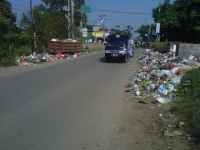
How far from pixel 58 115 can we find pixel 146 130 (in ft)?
7.52

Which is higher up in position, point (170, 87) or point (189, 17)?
point (189, 17)

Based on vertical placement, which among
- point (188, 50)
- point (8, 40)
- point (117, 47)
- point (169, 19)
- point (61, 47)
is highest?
point (169, 19)

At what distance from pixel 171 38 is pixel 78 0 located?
22.3m

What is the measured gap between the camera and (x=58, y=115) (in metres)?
5.89

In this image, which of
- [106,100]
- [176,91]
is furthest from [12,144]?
[176,91]

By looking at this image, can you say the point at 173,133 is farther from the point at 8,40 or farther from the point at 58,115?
the point at 8,40

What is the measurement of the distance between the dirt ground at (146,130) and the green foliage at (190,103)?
0.24 metres

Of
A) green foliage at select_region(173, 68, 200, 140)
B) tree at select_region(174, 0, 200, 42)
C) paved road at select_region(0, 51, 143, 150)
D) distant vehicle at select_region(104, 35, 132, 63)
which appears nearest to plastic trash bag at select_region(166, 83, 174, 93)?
green foliage at select_region(173, 68, 200, 140)

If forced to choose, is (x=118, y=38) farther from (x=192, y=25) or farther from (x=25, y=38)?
(x=192, y=25)

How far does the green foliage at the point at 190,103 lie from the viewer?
16.0 feet

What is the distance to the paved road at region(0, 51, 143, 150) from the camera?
442 centimetres

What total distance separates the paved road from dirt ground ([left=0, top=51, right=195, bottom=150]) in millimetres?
232

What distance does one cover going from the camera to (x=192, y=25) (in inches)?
1561

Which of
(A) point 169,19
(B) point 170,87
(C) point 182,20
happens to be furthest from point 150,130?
(A) point 169,19
